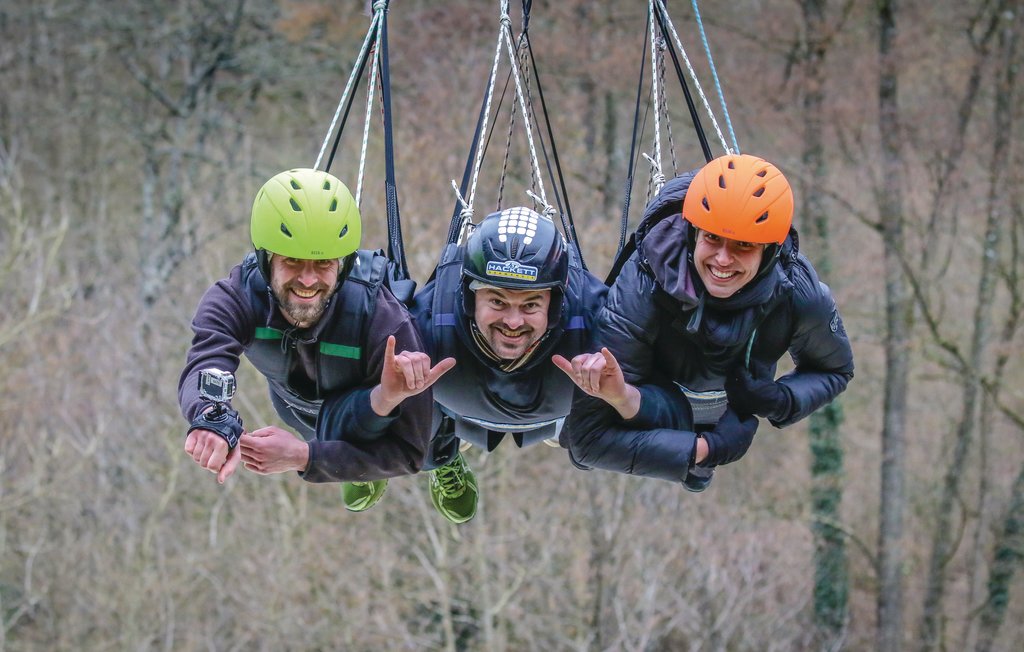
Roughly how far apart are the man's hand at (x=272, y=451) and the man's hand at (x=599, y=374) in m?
0.85

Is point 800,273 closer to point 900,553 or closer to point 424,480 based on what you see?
point 424,480

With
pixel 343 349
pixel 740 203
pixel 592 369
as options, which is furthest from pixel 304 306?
pixel 740 203

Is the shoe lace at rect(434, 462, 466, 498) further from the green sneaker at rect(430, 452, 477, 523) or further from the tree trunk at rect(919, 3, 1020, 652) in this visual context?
the tree trunk at rect(919, 3, 1020, 652)

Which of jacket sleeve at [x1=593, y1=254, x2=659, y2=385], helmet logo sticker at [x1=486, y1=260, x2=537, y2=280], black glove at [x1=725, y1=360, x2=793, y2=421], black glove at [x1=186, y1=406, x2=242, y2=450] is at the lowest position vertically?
black glove at [x1=186, y1=406, x2=242, y2=450]

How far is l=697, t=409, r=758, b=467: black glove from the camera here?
4.41 meters

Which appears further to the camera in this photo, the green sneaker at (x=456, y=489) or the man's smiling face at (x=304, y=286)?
the green sneaker at (x=456, y=489)

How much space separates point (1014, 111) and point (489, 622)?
845 cm

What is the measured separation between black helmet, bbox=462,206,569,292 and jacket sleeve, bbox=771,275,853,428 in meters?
0.82

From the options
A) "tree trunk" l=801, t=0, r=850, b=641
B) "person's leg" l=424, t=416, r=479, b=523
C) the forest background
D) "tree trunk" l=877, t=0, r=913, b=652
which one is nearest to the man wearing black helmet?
"person's leg" l=424, t=416, r=479, b=523

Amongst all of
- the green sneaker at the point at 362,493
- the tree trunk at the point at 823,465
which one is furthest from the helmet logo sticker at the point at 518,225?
the tree trunk at the point at 823,465

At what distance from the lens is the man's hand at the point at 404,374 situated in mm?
3873

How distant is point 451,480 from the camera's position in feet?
18.8

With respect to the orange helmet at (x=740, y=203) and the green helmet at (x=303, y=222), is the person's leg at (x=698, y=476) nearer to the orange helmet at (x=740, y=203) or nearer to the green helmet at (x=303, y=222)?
the orange helmet at (x=740, y=203)

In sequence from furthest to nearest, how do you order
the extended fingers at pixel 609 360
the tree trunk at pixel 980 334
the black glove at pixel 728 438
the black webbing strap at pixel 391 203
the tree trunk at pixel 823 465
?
the tree trunk at pixel 823 465 < the tree trunk at pixel 980 334 < the black webbing strap at pixel 391 203 < the black glove at pixel 728 438 < the extended fingers at pixel 609 360
